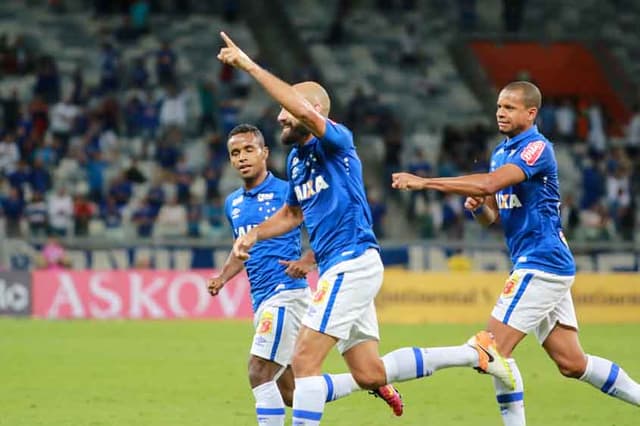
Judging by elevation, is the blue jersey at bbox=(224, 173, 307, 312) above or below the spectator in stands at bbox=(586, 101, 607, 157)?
below

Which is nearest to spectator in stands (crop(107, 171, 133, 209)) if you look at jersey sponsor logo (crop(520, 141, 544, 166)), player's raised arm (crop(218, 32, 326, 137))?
jersey sponsor logo (crop(520, 141, 544, 166))

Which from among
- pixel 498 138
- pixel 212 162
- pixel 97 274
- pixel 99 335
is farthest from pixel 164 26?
pixel 99 335

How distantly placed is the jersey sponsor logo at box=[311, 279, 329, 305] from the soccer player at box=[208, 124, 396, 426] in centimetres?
74

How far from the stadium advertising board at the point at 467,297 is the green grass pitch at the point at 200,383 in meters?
0.84

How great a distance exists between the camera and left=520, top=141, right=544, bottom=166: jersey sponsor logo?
898 centimetres

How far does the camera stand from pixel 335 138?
817 cm

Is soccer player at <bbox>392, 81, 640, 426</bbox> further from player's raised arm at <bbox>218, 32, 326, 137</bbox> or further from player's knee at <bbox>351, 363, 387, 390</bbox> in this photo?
player's raised arm at <bbox>218, 32, 326, 137</bbox>

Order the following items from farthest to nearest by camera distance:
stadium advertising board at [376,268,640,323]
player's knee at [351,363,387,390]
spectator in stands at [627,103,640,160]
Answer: spectator in stands at [627,103,640,160]
stadium advertising board at [376,268,640,323]
player's knee at [351,363,387,390]

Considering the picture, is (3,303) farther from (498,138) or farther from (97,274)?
(498,138)

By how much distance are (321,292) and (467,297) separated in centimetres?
1446

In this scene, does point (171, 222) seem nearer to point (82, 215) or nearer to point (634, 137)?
point (82, 215)

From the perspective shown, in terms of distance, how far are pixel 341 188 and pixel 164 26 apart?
25756 mm

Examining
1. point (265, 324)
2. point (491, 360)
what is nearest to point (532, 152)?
point (491, 360)

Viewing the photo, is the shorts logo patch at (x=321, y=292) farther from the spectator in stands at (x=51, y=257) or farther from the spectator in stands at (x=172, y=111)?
the spectator in stands at (x=172, y=111)
